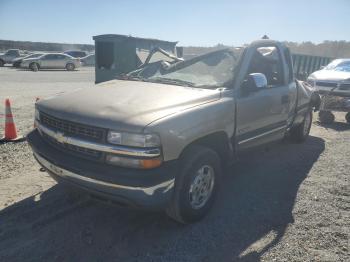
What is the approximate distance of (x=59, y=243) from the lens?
313cm

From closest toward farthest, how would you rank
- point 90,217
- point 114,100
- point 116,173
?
point 116,173
point 114,100
point 90,217

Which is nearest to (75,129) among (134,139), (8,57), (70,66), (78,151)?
(78,151)

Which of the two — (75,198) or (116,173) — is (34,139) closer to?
(75,198)

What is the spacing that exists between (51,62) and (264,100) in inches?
974

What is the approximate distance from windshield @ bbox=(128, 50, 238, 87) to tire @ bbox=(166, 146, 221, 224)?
3.21ft

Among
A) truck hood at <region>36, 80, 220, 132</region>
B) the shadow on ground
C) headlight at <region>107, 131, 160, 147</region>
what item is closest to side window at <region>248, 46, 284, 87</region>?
truck hood at <region>36, 80, 220, 132</region>

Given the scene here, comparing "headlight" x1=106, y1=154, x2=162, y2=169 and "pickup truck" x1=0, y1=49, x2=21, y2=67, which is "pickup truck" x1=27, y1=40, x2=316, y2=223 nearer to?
"headlight" x1=106, y1=154, x2=162, y2=169

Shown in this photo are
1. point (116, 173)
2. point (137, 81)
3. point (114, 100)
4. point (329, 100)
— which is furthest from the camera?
point (329, 100)

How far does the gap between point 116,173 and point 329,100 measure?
7.37 metres

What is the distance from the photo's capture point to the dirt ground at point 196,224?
3.08 metres

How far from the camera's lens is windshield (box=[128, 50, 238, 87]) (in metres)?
4.05

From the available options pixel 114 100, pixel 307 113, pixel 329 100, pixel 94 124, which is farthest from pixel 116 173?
pixel 329 100

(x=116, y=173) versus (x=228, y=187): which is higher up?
(x=116, y=173)

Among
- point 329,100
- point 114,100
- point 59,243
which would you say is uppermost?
point 114,100
